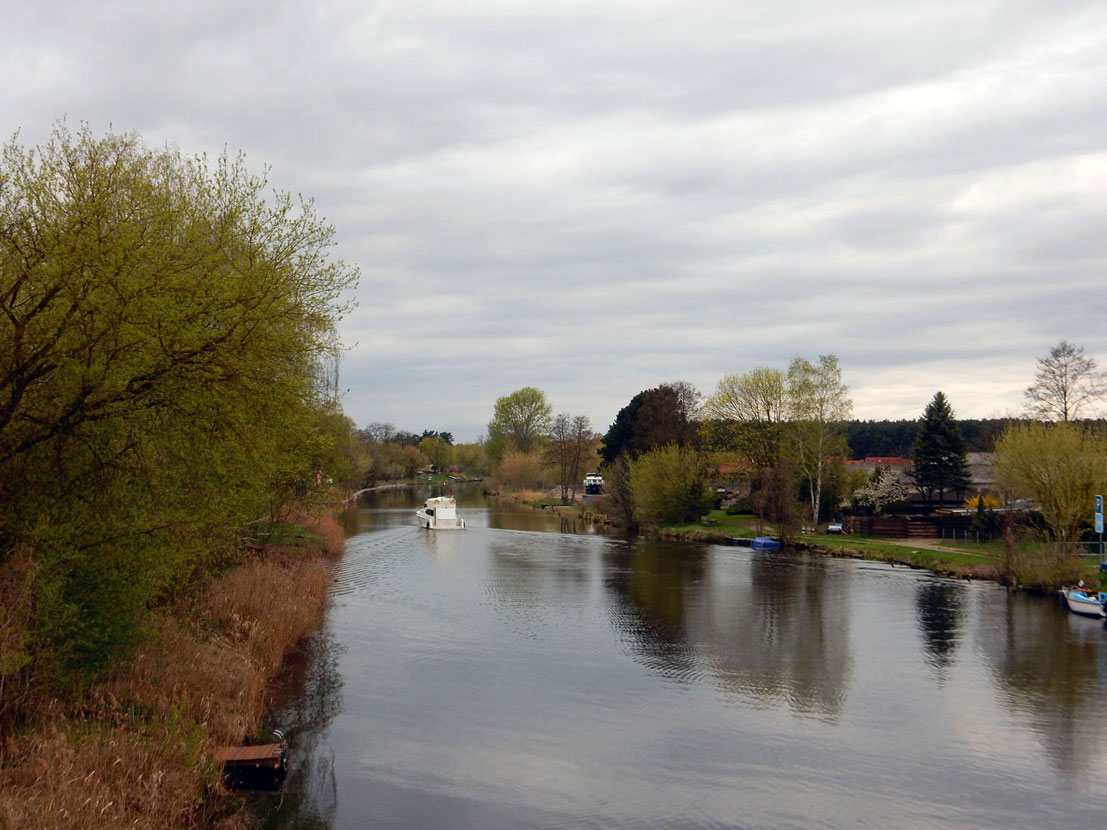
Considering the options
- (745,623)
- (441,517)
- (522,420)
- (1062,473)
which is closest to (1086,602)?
(1062,473)

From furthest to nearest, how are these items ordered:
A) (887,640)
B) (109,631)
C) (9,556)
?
(887,640) → (109,631) → (9,556)

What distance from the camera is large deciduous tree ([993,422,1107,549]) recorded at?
112 ft

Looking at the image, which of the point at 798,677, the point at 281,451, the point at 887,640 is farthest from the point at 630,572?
the point at 281,451

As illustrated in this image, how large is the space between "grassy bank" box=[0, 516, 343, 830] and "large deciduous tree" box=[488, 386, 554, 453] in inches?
3942

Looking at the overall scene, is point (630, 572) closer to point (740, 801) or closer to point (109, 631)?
point (740, 801)

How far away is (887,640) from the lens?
24750mm

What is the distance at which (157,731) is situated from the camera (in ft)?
37.8

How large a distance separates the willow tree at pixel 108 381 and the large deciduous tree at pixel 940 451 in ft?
168

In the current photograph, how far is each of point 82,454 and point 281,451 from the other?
9656 mm

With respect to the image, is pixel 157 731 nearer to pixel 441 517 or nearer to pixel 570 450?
pixel 441 517

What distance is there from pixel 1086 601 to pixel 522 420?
95830 mm

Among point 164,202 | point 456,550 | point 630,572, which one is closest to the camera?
point 164,202

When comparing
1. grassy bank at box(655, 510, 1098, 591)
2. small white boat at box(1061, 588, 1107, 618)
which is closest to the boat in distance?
small white boat at box(1061, 588, 1107, 618)

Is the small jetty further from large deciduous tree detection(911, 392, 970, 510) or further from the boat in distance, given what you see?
large deciduous tree detection(911, 392, 970, 510)
